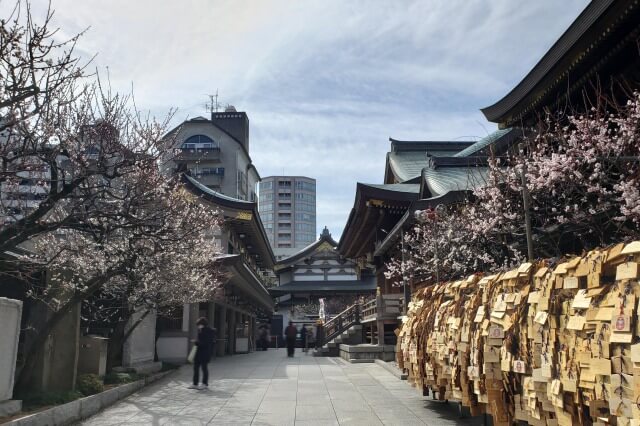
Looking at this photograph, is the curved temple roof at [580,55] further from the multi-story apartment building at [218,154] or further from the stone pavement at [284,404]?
the multi-story apartment building at [218,154]

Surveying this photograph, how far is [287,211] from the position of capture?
120188 millimetres

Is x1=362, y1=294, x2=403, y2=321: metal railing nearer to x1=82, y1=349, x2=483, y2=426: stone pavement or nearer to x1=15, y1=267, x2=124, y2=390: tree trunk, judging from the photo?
x1=82, y1=349, x2=483, y2=426: stone pavement

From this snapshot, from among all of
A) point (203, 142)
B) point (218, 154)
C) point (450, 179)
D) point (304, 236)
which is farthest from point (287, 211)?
point (450, 179)

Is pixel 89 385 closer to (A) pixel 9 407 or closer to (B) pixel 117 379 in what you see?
(B) pixel 117 379

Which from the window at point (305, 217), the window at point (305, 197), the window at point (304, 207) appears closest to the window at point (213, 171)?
the window at point (305, 217)

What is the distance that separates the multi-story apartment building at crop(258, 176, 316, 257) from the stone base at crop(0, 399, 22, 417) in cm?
10988

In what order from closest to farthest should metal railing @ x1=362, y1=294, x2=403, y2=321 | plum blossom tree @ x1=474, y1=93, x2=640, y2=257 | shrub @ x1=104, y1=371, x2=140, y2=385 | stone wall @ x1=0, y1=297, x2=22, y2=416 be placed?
1. stone wall @ x1=0, y1=297, x2=22, y2=416
2. plum blossom tree @ x1=474, y1=93, x2=640, y2=257
3. shrub @ x1=104, y1=371, x2=140, y2=385
4. metal railing @ x1=362, y1=294, x2=403, y2=321

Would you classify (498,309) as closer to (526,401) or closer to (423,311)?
(526,401)

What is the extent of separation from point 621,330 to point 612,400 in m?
0.51

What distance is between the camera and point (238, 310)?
30.7 m

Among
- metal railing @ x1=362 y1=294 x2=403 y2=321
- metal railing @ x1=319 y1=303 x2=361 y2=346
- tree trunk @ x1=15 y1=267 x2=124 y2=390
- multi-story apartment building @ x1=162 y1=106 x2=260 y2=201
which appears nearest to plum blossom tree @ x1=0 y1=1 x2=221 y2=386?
tree trunk @ x1=15 y1=267 x2=124 y2=390

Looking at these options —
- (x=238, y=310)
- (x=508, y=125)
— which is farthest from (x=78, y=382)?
(x=238, y=310)

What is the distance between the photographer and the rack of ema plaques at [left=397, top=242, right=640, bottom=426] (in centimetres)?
365

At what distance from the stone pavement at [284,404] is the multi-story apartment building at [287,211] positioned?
104444mm
